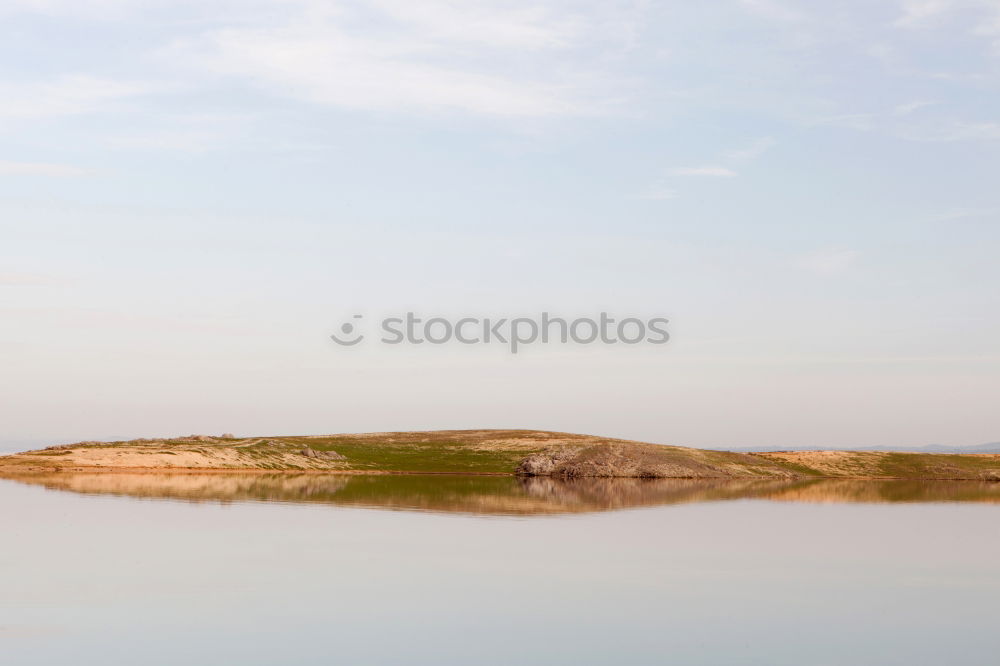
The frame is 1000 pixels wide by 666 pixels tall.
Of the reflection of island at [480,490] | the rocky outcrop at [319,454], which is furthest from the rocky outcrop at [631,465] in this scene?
the rocky outcrop at [319,454]

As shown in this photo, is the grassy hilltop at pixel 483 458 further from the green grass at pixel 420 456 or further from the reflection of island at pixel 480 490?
the reflection of island at pixel 480 490

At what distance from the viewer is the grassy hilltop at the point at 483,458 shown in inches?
3755

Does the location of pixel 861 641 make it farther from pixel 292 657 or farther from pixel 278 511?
pixel 278 511

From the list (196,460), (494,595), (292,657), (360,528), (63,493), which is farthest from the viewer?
(196,460)

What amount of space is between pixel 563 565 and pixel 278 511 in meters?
21.3

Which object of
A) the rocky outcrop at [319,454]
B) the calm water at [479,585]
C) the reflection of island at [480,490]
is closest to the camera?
the calm water at [479,585]

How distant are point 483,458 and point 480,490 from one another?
40.7 metres

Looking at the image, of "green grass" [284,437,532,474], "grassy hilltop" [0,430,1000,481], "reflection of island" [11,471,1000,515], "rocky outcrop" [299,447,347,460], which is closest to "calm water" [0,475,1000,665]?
"reflection of island" [11,471,1000,515]

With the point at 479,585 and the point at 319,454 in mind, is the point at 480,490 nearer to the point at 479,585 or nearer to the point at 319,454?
the point at 319,454

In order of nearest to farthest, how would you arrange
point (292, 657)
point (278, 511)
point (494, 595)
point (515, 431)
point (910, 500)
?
point (292, 657), point (494, 595), point (278, 511), point (910, 500), point (515, 431)

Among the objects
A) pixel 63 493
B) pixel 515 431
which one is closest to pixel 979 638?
pixel 63 493

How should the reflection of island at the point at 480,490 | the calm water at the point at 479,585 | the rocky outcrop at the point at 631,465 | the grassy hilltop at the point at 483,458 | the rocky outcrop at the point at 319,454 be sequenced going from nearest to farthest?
1. the calm water at the point at 479,585
2. the reflection of island at the point at 480,490
3. the grassy hilltop at the point at 483,458
4. the rocky outcrop at the point at 631,465
5. the rocky outcrop at the point at 319,454

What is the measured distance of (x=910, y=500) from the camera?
7269cm

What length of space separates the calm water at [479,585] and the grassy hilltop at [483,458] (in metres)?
40.9
